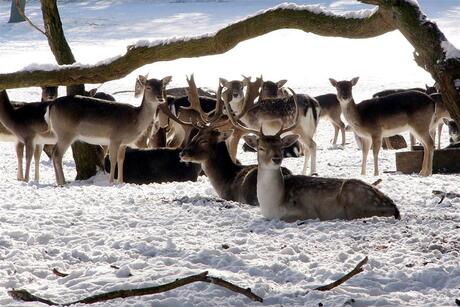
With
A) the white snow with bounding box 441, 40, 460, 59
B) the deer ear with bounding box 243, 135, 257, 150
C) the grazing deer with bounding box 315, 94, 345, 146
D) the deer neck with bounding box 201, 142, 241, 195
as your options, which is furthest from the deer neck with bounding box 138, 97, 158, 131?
the grazing deer with bounding box 315, 94, 345, 146

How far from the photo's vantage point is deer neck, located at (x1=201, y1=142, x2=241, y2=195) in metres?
9.55

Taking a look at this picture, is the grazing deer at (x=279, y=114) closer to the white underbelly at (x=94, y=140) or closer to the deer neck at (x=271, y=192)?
the white underbelly at (x=94, y=140)

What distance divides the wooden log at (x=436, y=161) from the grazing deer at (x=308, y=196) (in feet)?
18.2

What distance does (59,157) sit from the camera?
12562mm

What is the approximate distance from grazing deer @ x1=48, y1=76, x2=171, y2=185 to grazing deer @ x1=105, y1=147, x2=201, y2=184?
0.29m

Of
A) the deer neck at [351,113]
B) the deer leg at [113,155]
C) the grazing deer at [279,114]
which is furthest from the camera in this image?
the grazing deer at [279,114]

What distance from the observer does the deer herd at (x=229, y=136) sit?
7.77 meters

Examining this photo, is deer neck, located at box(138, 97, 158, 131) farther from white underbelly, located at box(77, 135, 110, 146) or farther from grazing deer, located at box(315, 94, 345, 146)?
grazing deer, located at box(315, 94, 345, 146)

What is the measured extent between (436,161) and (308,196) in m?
6.05

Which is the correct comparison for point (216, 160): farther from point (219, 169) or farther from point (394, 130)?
point (394, 130)

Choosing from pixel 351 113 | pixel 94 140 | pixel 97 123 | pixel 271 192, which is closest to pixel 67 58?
pixel 97 123

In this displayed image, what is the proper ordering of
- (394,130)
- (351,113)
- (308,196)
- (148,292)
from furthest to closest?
(351,113) → (394,130) → (308,196) → (148,292)

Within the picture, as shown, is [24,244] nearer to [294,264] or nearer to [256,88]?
[294,264]

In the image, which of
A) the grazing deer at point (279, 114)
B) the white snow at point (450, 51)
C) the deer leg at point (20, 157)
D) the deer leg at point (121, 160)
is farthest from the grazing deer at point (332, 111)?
the white snow at point (450, 51)
